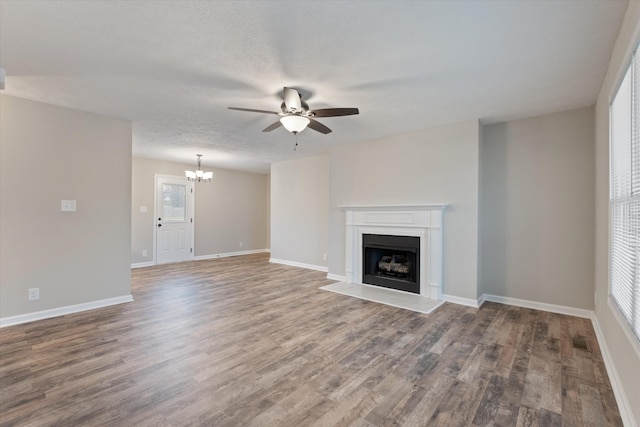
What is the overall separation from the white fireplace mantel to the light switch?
398 cm

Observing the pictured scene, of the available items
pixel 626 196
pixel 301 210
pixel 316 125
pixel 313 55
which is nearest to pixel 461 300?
pixel 626 196

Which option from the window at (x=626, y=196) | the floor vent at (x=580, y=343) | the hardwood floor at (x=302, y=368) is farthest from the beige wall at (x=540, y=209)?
the window at (x=626, y=196)

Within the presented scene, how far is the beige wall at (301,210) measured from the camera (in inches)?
254

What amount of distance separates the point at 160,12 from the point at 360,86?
6.01 feet

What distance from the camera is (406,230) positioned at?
14.8 feet

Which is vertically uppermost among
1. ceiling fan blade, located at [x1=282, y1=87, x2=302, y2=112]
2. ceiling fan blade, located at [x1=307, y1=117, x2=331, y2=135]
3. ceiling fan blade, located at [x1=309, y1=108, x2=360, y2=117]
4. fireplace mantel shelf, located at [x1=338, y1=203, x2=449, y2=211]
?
ceiling fan blade, located at [x1=282, y1=87, x2=302, y2=112]

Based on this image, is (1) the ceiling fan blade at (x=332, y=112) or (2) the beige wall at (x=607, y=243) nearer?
(2) the beige wall at (x=607, y=243)

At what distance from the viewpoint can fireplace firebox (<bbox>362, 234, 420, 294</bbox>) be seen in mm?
4480

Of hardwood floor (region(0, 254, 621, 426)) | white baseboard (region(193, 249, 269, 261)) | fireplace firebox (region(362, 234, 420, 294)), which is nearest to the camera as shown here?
hardwood floor (region(0, 254, 621, 426))

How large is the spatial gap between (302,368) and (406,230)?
2848 mm

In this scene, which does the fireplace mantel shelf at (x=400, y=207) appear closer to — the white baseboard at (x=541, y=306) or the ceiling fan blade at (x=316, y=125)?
the white baseboard at (x=541, y=306)

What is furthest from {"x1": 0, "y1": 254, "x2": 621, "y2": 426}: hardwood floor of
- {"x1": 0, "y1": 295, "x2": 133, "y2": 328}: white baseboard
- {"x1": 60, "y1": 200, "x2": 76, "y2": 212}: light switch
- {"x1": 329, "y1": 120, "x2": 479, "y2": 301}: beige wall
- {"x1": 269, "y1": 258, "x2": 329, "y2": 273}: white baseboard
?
{"x1": 269, "y1": 258, "x2": 329, "y2": 273}: white baseboard

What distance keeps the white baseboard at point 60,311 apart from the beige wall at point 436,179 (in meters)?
3.64

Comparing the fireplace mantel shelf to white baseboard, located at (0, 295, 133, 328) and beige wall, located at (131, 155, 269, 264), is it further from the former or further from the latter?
beige wall, located at (131, 155, 269, 264)
